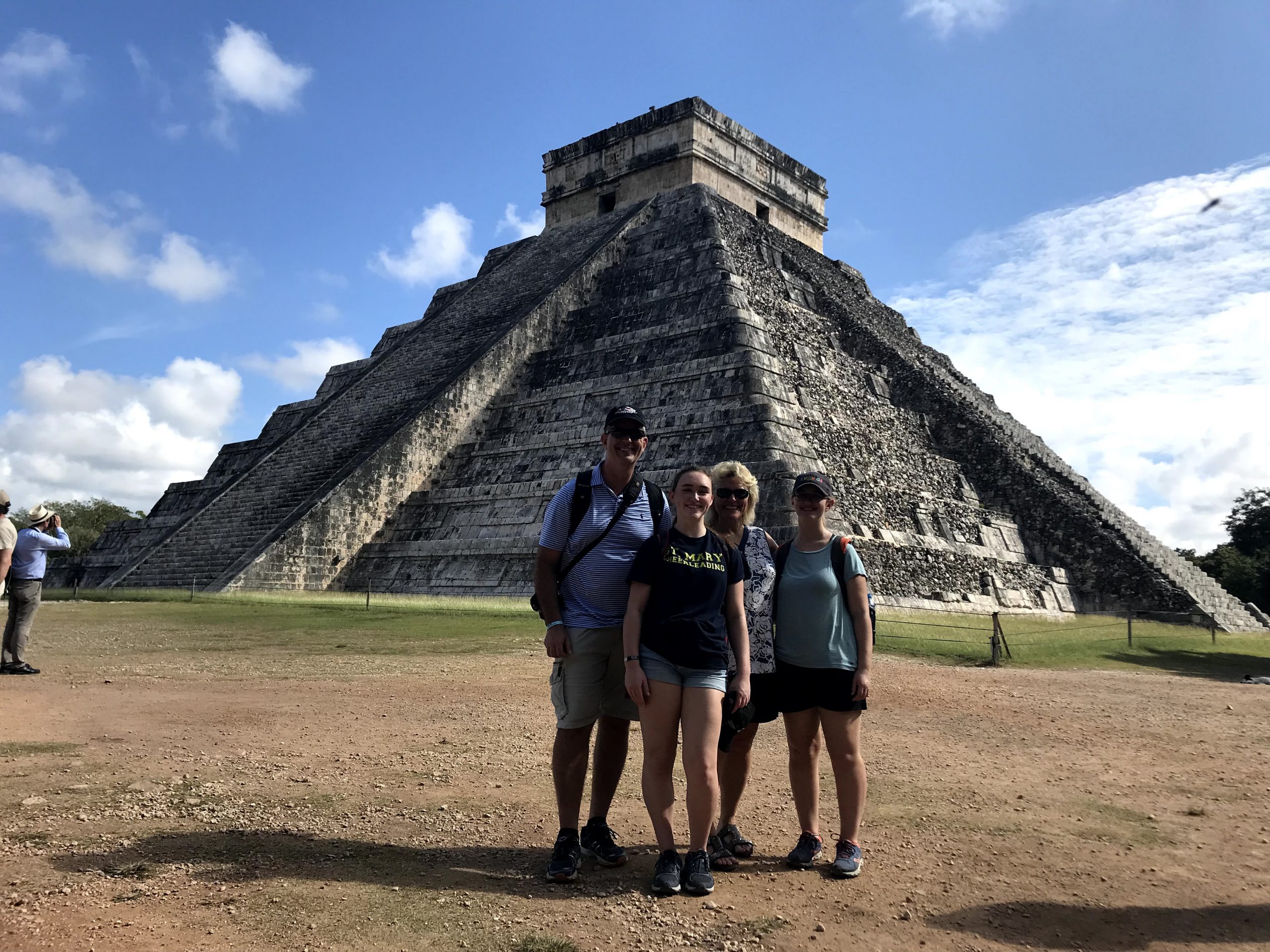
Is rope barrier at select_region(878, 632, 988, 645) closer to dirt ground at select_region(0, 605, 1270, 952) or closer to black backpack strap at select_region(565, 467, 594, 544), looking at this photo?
dirt ground at select_region(0, 605, 1270, 952)

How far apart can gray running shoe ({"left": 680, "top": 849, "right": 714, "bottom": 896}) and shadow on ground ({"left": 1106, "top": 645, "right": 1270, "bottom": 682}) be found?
10306 mm

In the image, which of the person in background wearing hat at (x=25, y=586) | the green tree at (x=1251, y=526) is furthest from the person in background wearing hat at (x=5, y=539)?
the green tree at (x=1251, y=526)

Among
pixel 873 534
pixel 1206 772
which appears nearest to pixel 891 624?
pixel 873 534

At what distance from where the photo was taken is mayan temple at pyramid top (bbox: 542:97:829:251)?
86.0 feet

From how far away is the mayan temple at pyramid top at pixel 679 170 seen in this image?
26.2 m

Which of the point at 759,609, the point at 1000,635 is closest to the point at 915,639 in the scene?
the point at 1000,635

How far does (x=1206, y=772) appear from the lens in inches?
240

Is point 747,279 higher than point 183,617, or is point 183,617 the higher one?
point 747,279

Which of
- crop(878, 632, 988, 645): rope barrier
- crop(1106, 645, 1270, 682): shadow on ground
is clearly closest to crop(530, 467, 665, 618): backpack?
crop(878, 632, 988, 645): rope barrier

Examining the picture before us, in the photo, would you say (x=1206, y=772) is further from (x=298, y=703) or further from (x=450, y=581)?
(x=450, y=581)

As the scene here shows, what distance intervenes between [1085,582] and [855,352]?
24.1ft

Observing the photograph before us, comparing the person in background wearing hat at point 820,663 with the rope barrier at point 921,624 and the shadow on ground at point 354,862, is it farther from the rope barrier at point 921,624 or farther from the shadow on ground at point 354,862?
the rope barrier at point 921,624

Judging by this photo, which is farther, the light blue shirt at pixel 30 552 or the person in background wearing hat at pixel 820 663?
the light blue shirt at pixel 30 552

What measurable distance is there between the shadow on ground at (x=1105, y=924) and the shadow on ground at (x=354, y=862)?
4.29 feet
